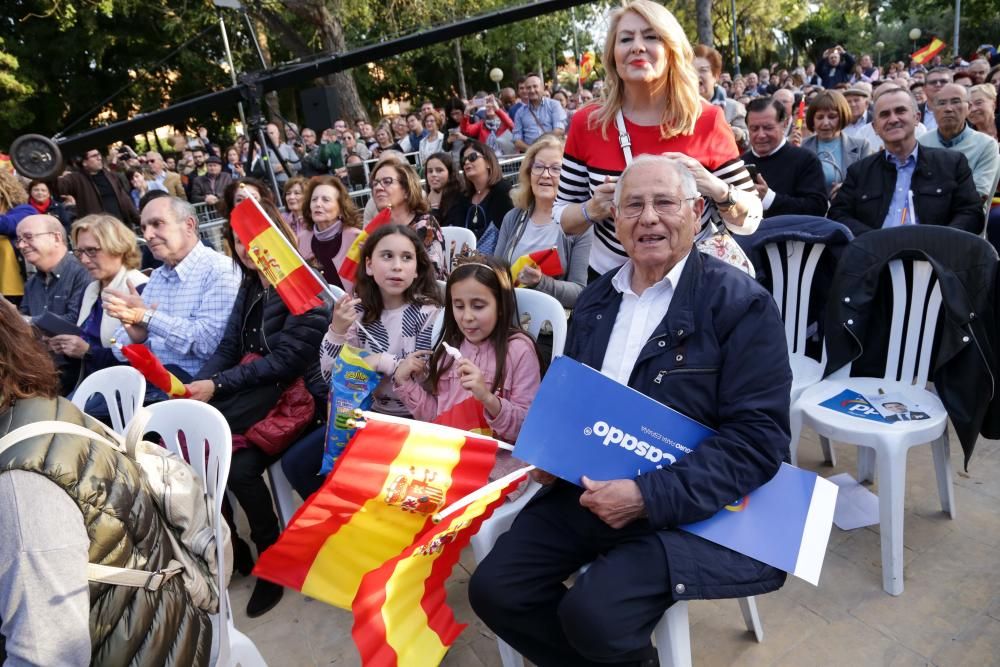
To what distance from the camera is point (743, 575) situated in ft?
5.81

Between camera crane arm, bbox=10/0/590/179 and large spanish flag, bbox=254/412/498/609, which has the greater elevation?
camera crane arm, bbox=10/0/590/179

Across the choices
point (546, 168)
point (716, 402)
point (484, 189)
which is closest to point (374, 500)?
point (716, 402)

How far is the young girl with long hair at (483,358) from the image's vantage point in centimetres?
254

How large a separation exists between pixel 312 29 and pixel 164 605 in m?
21.4

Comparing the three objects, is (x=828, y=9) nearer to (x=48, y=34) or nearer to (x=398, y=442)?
(x=48, y=34)

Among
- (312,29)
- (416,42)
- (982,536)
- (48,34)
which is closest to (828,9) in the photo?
(312,29)

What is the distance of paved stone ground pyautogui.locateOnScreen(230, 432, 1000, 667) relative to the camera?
220 centimetres

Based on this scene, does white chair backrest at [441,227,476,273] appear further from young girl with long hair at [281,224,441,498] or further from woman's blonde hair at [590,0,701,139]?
woman's blonde hair at [590,0,701,139]

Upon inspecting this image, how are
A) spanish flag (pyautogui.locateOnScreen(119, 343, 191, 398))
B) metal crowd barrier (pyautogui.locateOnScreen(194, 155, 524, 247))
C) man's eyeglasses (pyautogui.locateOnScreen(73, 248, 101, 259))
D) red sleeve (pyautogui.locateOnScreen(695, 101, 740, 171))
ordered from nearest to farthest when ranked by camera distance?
red sleeve (pyautogui.locateOnScreen(695, 101, 740, 171)) → spanish flag (pyautogui.locateOnScreen(119, 343, 191, 398)) → man's eyeglasses (pyautogui.locateOnScreen(73, 248, 101, 259)) → metal crowd barrier (pyautogui.locateOnScreen(194, 155, 524, 247))

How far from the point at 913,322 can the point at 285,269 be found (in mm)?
2773

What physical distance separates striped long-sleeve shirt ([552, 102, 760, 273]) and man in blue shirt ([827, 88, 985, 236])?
1.54 metres

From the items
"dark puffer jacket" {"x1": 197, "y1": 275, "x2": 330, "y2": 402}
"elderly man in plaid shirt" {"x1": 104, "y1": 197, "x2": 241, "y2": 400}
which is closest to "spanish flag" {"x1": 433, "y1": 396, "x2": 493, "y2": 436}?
"dark puffer jacket" {"x1": 197, "y1": 275, "x2": 330, "y2": 402}

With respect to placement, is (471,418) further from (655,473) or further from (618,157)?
(618,157)

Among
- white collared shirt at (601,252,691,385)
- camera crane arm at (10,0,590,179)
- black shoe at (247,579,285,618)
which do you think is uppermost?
camera crane arm at (10,0,590,179)
